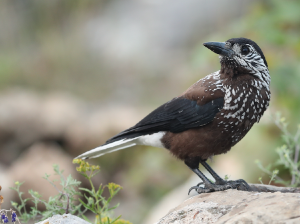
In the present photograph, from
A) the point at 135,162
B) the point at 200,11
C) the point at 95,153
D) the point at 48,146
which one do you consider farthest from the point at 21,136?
the point at 200,11

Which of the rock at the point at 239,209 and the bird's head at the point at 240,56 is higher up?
the bird's head at the point at 240,56

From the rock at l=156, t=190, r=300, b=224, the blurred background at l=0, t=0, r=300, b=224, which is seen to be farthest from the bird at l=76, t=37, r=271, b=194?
the blurred background at l=0, t=0, r=300, b=224

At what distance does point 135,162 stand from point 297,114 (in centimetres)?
405

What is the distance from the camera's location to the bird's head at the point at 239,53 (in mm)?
3758

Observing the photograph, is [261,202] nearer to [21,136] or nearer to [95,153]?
[95,153]

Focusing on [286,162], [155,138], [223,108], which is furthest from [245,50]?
[155,138]

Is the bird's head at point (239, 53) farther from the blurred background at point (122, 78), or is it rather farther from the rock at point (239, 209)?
the blurred background at point (122, 78)

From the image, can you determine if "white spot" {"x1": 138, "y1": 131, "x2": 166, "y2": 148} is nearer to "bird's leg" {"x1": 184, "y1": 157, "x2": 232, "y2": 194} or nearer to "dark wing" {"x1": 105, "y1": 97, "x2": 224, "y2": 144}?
"dark wing" {"x1": 105, "y1": 97, "x2": 224, "y2": 144}

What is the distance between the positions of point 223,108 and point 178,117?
516 millimetres

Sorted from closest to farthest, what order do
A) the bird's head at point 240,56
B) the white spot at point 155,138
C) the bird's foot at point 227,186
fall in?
the bird's foot at point 227,186 < the bird's head at point 240,56 < the white spot at point 155,138

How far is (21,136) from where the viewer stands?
8984 mm

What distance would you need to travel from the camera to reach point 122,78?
13961mm

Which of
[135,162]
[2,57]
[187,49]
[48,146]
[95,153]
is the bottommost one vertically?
[135,162]

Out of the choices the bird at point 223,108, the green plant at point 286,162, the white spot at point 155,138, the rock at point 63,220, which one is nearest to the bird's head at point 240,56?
the bird at point 223,108
